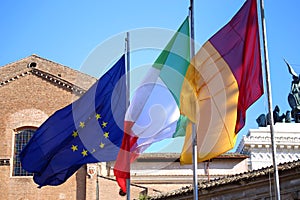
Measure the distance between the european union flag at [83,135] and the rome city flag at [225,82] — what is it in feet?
6.49

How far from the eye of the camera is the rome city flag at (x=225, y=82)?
42.3ft

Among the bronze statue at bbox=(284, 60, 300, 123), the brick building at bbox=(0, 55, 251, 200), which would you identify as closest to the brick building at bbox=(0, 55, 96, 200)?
Answer: the brick building at bbox=(0, 55, 251, 200)

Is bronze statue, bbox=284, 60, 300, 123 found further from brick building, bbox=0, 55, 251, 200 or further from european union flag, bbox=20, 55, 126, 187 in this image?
european union flag, bbox=20, 55, 126, 187

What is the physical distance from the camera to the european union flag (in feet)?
48.8

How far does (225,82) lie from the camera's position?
527 inches

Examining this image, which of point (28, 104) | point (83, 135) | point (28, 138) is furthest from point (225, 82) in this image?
point (28, 104)

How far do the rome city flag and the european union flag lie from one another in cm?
198

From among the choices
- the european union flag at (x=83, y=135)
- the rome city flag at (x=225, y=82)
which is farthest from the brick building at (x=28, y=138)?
the rome city flag at (x=225, y=82)

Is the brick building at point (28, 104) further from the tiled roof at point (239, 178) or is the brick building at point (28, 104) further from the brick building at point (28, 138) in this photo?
the tiled roof at point (239, 178)

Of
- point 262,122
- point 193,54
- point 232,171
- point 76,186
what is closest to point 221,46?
point 193,54

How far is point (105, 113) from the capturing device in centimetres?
1500

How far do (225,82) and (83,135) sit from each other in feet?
12.2

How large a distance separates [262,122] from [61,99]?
1574 cm

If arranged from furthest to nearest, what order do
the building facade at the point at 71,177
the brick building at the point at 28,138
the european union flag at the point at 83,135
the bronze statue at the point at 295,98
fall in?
the bronze statue at the point at 295,98 → the brick building at the point at 28,138 → the building facade at the point at 71,177 → the european union flag at the point at 83,135
